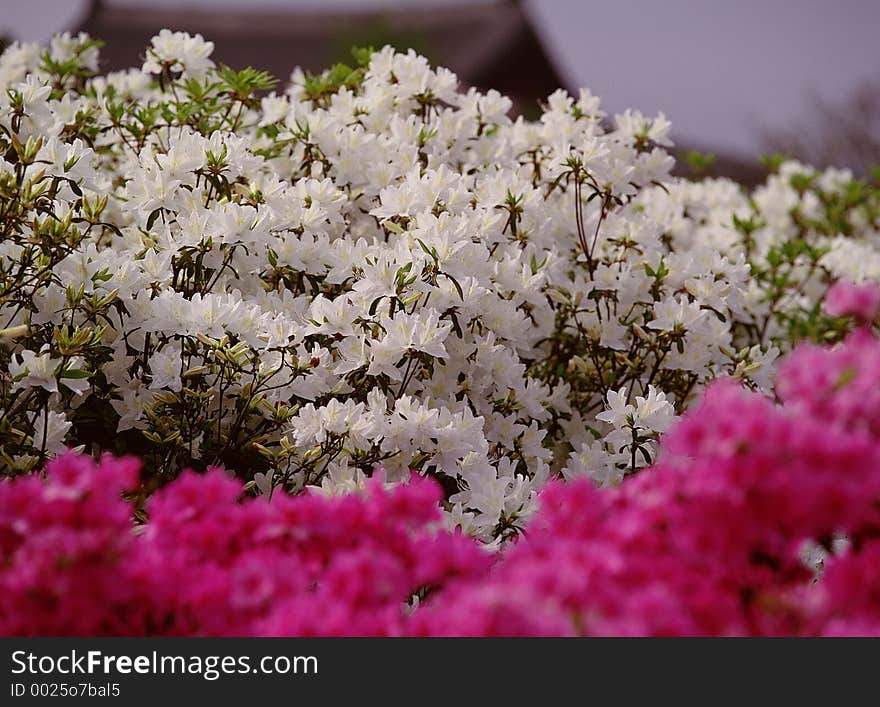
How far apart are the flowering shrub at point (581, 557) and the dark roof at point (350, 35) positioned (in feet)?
37.3

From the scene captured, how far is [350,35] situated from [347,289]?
13318mm

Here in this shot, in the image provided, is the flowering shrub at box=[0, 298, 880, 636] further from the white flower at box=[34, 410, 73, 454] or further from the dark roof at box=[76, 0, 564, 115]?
the dark roof at box=[76, 0, 564, 115]

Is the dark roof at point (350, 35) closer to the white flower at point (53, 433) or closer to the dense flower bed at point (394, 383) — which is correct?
the dense flower bed at point (394, 383)

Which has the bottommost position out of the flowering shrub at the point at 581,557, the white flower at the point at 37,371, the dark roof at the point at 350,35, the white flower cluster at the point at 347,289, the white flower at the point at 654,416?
the flowering shrub at the point at 581,557

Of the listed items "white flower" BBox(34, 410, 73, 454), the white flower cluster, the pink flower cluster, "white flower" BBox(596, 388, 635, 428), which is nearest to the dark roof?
the white flower cluster

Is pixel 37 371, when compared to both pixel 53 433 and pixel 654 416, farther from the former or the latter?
pixel 654 416

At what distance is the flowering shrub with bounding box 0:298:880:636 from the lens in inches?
36.5

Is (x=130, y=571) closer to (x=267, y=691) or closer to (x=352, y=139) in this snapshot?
(x=267, y=691)

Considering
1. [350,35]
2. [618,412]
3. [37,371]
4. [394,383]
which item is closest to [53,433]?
[37,371]

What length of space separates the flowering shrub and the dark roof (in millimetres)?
11381

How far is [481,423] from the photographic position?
1729 millimetres

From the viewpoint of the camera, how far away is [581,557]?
96 cm

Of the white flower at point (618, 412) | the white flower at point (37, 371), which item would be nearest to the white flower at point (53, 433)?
the white flower at point (37, 371)

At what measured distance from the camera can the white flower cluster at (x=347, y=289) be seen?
1.71 metres
